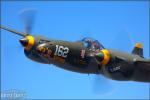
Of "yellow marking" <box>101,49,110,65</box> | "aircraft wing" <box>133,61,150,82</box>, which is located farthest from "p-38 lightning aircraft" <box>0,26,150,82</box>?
"aircraft wing" <box>133,61,150,82</box>

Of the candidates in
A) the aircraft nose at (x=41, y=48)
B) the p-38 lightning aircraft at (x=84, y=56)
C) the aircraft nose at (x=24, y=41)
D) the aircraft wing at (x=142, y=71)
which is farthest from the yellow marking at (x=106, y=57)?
the aircraft nose at (x=24, y=41)

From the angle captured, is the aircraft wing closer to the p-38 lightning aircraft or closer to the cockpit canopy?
the p-38 lightning aircraft

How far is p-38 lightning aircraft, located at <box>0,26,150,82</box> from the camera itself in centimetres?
4097

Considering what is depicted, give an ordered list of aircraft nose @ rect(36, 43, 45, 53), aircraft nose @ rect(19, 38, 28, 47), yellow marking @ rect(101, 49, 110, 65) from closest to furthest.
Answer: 1. yellow marking @ rect(101, 49, 110, 65)
2. aircraft nose @ rect(36, 43, 45, 53)
3. aircraft nose @ rect(19, 38, 28, 47)

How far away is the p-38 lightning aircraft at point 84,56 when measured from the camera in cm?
4097

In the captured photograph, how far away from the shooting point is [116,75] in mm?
41469

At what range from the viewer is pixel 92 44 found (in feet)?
137

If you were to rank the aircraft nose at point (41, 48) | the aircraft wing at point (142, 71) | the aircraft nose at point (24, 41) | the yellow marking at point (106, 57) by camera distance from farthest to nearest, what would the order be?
the aircraft wing at point (142, 71), the aircraft nose at point (24, 41), the aircraft nose at point (41, 48), the yellow marking at point (106, 57)

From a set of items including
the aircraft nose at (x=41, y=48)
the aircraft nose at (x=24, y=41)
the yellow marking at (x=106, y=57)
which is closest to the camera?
the yellow marking at (x=106, y=57)

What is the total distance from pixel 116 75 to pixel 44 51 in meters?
7.36

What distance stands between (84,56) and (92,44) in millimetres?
1509

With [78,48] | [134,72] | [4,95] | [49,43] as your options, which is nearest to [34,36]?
[49,43]

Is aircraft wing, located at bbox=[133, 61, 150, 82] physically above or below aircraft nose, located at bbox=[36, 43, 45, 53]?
below

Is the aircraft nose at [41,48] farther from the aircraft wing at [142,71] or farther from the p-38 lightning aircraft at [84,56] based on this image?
the aircraft wing at [142,71]
